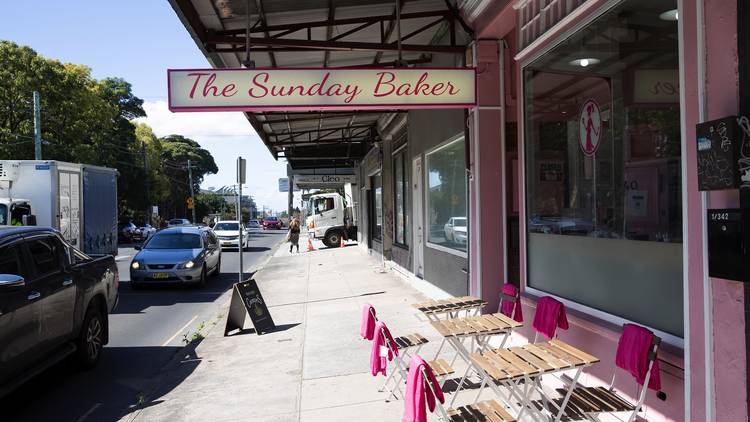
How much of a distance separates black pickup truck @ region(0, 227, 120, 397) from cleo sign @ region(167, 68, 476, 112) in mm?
2099

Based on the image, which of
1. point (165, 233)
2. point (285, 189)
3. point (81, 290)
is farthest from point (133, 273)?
point (285, 189)

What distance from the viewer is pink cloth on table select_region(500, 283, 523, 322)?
571 centimetres

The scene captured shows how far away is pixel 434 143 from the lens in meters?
10.1

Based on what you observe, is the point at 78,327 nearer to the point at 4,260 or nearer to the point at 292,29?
the point at 4,260

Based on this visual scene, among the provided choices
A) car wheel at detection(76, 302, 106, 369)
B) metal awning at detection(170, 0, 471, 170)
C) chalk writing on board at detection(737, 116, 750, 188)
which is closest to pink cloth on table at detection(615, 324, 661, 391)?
chalk writing on board at detection(737, 116, 750, 188)

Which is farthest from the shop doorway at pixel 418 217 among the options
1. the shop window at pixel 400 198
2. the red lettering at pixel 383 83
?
the red lettering at pixel 383 83

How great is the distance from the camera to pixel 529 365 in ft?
11.8

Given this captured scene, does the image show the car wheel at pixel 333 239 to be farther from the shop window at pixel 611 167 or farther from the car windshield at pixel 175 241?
the shop window at pixel 611 167

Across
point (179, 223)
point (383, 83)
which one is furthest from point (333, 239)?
point (179, 223)

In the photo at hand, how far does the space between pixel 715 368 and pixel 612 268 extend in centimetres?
145

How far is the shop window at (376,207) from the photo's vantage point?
18.7 m

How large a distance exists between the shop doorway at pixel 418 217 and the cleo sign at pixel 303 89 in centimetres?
536

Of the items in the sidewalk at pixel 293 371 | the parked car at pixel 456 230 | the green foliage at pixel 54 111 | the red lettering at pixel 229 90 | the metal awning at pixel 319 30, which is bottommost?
the sidewalk at pixel 293 371

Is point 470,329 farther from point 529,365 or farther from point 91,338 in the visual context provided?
point 91,338
